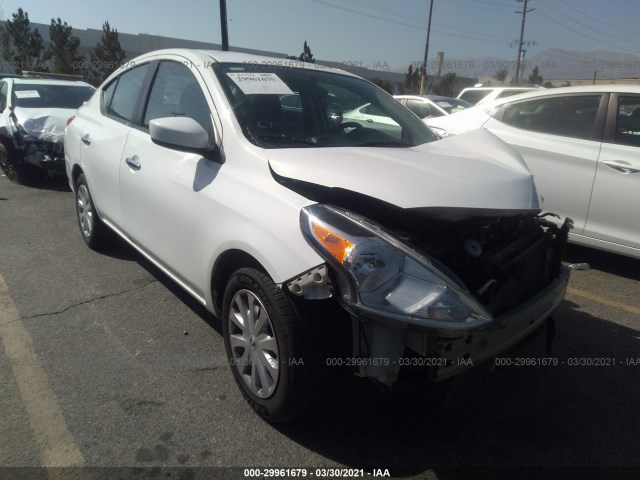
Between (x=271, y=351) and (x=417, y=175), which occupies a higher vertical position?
(x=417, y=175)

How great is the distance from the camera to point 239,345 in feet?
7.93

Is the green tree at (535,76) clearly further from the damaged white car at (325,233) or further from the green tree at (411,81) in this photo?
the damaged white car at (325,233)

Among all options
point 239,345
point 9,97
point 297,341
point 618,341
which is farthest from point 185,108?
point 9,97

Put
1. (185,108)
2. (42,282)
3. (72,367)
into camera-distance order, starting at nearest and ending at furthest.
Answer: (72,367) → (185,108) → (42,282)

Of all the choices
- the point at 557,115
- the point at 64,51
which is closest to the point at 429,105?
the point at 557,115

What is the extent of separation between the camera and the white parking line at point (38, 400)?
2.15 metres

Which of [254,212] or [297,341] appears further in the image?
[254,212]

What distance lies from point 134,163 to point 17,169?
5.30m

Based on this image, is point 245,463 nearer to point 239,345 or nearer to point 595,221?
point 239,345

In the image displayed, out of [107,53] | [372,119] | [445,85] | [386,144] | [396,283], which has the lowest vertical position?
[396,283]

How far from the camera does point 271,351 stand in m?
2.20

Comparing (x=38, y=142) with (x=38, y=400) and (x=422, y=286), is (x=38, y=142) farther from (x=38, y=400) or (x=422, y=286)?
(x=422, y=286)

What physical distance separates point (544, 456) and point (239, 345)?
151 cm

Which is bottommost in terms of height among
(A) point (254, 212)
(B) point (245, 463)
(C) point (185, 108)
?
(B) point (245, 463)
